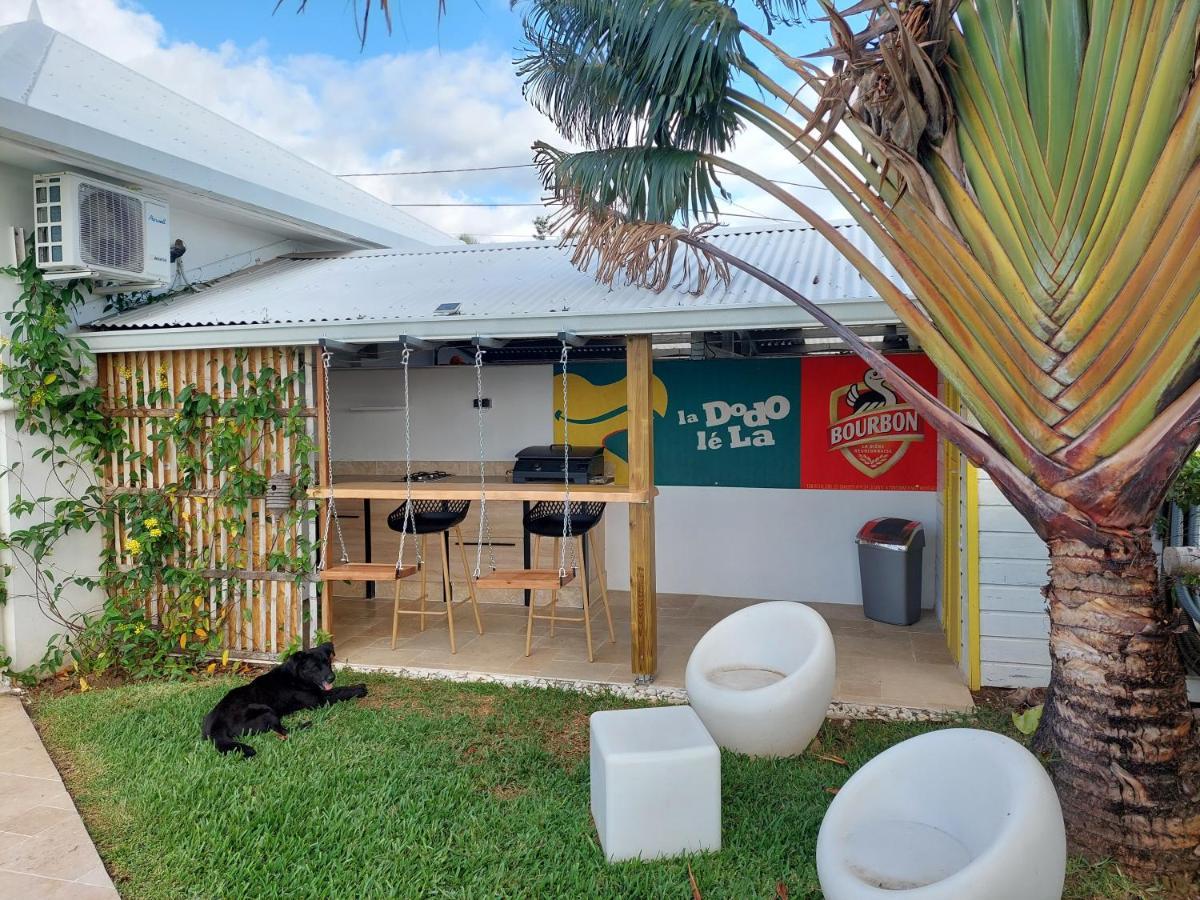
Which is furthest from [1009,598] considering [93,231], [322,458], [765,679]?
[93,231]

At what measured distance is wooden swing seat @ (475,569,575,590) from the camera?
5656 mm

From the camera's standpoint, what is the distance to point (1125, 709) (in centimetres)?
288

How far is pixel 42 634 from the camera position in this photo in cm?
580

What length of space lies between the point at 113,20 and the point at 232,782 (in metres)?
10.2

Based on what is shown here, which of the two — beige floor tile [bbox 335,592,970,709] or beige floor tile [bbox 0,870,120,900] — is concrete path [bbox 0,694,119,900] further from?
beige floor tile [bbox 335,592,970,709]

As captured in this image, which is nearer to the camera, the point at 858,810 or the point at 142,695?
the point at 858,810

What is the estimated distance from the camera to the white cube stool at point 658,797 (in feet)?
10.5

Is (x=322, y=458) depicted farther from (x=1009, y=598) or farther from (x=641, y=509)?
(x=1009, y=598)

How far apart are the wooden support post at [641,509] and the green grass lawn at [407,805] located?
45 centimetres

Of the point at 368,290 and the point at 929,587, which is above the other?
the point at 368,290

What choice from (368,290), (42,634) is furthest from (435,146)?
(42,634)

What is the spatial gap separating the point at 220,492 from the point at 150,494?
23.7 inches

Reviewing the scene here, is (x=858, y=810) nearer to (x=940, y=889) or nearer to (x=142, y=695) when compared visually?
(x=940, y=889)

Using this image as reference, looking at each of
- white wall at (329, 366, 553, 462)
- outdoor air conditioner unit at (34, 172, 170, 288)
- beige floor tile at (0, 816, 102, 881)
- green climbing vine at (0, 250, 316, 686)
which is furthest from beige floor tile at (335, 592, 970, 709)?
outdoor air conditioner unit at (34, 172, 170, 288)
